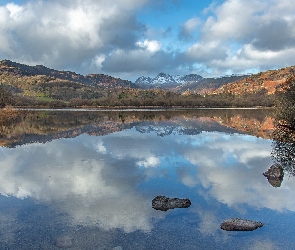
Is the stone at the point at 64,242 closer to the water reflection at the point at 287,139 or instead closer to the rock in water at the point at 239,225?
the rock in water at the point at 239,225

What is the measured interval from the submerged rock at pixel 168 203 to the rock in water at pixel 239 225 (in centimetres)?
278

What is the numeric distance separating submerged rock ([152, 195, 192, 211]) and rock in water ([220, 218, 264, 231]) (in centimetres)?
278

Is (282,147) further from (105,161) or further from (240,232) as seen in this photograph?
(240,232)

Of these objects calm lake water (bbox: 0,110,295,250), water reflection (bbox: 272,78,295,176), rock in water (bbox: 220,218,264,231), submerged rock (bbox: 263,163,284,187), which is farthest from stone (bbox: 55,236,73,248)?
water reflection (bbox: 272,78,295,176)

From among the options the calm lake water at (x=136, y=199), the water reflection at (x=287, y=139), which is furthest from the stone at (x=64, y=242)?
the water reflection at (x=287, y=139)

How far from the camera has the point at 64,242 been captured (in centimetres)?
1190

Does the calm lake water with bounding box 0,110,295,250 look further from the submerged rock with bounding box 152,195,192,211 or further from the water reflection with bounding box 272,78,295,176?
the water reflection with bounding box 272,78,295,176

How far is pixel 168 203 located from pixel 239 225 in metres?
3.85

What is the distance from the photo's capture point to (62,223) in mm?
13719

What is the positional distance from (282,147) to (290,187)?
1601cm

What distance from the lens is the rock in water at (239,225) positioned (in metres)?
13.4

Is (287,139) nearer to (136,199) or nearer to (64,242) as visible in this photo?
(136,199)

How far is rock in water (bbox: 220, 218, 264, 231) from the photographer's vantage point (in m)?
13.4

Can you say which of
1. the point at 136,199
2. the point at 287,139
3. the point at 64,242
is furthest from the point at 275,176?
the point at 287,139
